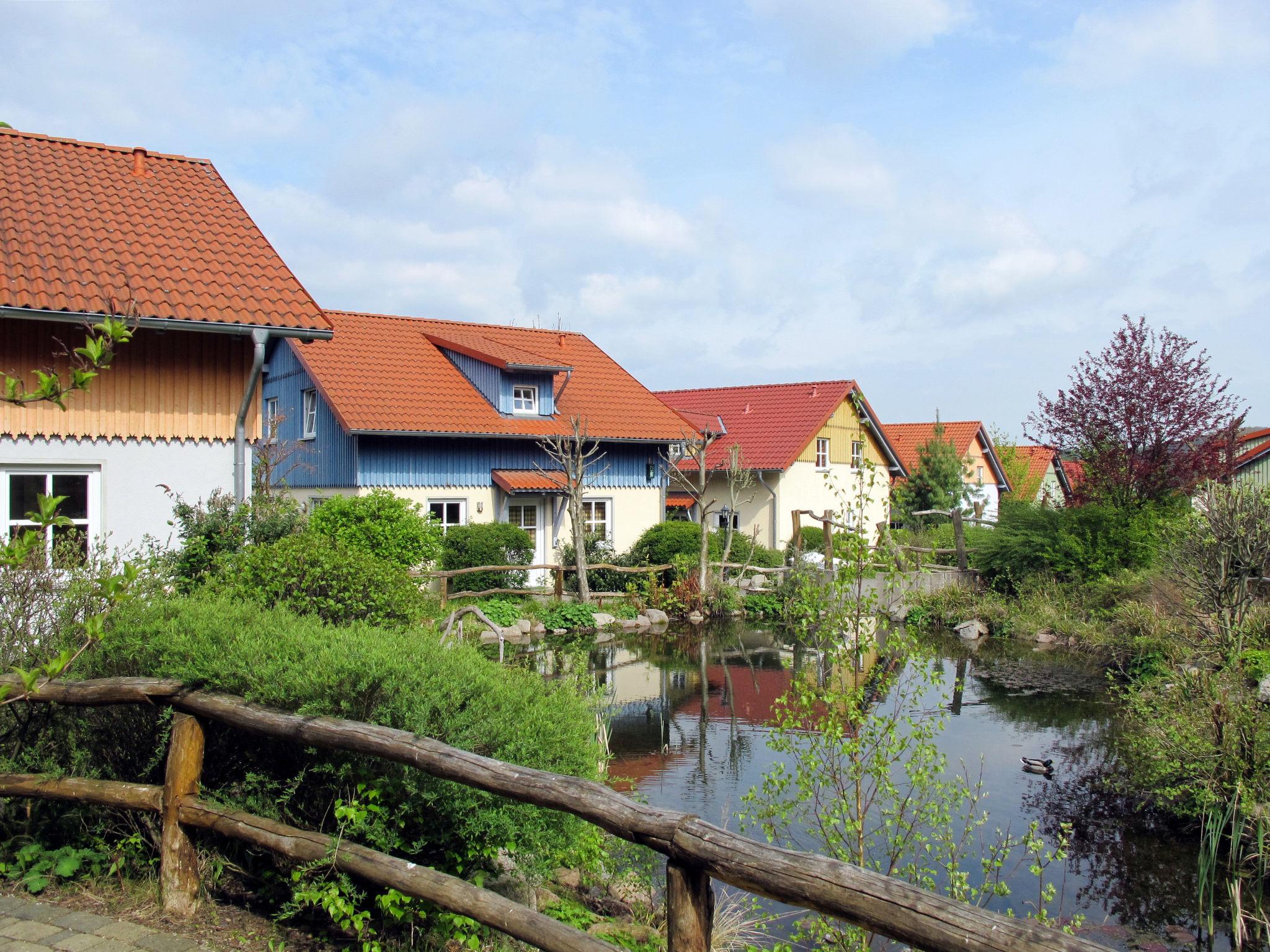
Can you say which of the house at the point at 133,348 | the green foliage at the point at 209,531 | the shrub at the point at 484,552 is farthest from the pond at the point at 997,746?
the house at the point at 133,348

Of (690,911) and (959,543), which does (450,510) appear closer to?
(959,543)

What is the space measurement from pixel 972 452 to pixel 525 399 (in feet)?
76.4

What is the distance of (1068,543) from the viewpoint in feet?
64.7

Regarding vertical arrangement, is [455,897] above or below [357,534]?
below

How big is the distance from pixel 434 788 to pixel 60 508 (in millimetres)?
7469

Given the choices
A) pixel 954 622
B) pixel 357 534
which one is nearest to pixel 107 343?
pixel 357 534

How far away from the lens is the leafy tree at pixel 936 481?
34219mm

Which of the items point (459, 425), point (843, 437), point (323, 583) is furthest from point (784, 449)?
point (323, 583)

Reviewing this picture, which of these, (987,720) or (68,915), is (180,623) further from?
A: (987,720)

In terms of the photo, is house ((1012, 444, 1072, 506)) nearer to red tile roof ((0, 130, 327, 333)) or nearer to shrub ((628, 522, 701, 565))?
shrub ((628, 522, 701, 565))

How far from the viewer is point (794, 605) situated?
19.7ft

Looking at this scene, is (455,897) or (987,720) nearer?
(455,897)

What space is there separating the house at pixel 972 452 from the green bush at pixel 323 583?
3222cm

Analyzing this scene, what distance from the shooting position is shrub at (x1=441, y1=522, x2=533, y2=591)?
20922mm
